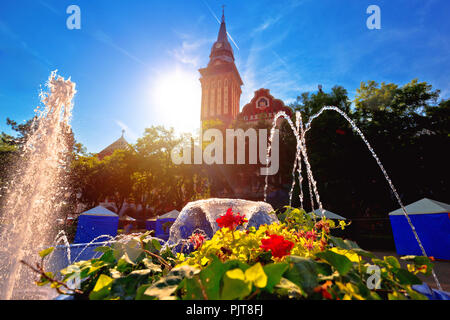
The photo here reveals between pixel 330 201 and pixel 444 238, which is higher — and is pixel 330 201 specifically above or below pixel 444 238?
above

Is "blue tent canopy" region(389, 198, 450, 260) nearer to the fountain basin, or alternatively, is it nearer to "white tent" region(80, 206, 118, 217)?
the fountain basin

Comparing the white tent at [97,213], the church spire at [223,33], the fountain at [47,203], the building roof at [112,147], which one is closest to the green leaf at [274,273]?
the fountain at [47,203]

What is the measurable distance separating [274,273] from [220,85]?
4161 centimetres

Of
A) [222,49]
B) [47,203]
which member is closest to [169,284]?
[47,203]

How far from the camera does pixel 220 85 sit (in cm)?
3988

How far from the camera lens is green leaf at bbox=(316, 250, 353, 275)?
0.74 metres

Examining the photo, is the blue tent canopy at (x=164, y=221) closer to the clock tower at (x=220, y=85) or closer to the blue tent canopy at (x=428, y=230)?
the blue tent canopy at (x=428, y=230)

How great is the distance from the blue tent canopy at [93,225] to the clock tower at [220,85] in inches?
1082

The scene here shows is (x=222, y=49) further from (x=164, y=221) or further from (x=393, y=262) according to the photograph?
(x=393, y=262)

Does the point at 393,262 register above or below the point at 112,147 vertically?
below

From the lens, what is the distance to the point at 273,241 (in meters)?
0.98
